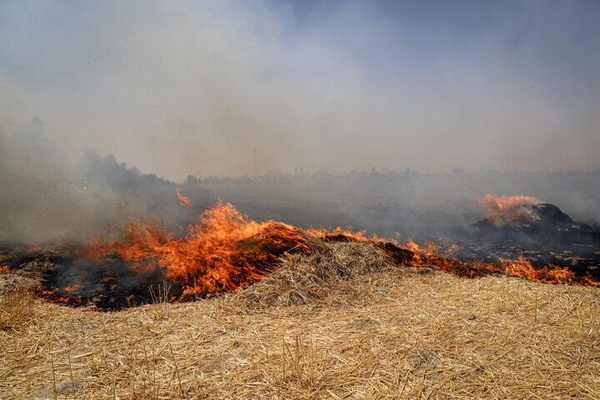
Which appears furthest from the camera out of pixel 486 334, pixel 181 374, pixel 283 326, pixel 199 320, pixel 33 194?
pixel 33 194

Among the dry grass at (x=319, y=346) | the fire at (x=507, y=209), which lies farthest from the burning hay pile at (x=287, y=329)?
the fire at (x=507, y=209)

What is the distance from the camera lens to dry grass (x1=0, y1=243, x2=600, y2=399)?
316cm

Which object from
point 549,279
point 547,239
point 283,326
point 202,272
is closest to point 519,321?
point 283,326

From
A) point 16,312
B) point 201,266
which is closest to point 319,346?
point 201,266

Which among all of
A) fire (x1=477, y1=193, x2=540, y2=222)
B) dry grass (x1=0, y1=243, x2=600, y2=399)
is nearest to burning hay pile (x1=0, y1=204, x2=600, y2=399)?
dry grass (x1=0, y1=243, x2=600, y2=399)

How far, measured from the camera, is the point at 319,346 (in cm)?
405

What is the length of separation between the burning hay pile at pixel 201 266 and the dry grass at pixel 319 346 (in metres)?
0.45

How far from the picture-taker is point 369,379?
3.27m

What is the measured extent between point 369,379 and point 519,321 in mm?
2950

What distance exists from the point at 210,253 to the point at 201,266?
60 centimetres

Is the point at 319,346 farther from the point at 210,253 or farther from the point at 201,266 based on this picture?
the point at 210,253

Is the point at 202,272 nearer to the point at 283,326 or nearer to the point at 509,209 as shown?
the point at 283,326

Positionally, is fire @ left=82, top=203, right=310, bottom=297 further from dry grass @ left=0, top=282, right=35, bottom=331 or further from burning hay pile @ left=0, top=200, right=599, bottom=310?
dry grass @ left=0, top=282, right=35, bottom=331

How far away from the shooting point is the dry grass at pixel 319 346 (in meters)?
3.16
